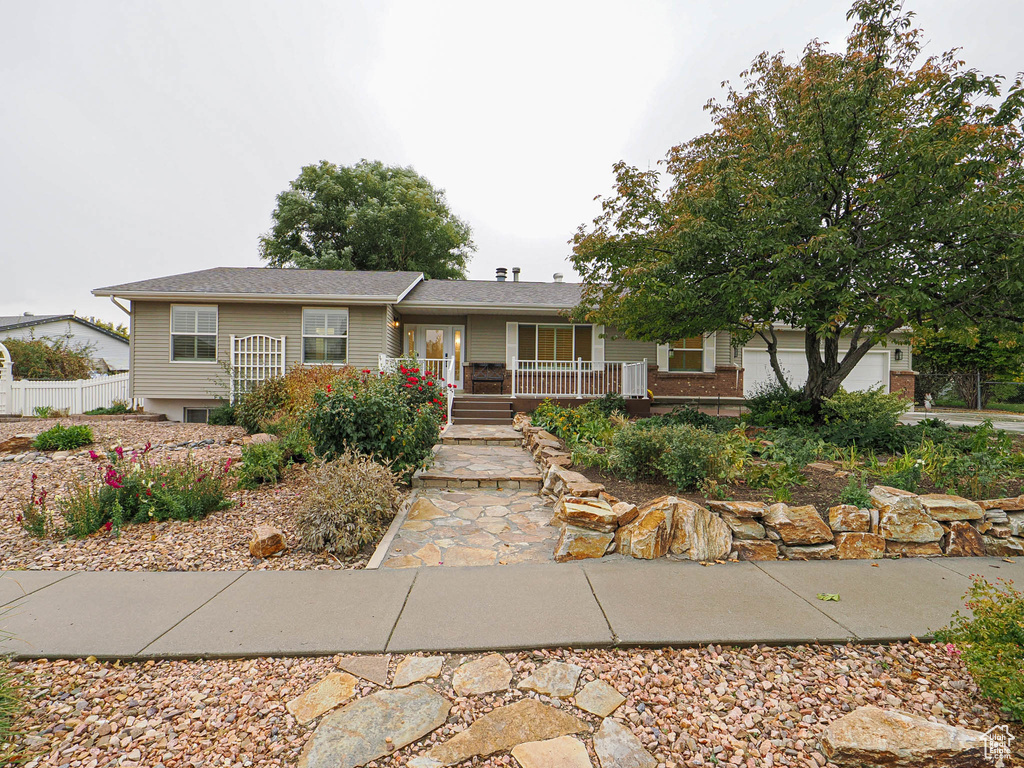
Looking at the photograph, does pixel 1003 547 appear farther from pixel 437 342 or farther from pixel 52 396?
pixel 52 396

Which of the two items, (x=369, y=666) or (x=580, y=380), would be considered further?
(x=580, y=380)

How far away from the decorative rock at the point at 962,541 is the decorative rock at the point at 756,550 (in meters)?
1.43

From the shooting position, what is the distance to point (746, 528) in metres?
3.32

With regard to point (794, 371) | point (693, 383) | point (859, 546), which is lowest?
point (859, 546)

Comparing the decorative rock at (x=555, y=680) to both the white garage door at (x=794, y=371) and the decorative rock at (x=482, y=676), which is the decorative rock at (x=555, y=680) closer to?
the decorative rock at (x=482, y=676)

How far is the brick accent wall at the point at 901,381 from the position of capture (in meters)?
14.1

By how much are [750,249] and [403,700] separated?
21.2 feet

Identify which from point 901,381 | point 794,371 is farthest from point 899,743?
point 901,381

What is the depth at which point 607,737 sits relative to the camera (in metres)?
1.66

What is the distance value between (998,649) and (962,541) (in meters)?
2.25

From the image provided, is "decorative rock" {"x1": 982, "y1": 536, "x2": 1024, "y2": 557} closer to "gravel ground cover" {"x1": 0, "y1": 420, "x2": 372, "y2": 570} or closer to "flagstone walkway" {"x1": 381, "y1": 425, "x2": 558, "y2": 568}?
"flagstone walkway" {"x1": 381, "y1": 425, "x2": 558, "y2": 568}

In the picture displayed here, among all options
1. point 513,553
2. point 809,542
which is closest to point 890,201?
point 809,542

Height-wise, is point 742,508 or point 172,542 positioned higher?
point 742,508

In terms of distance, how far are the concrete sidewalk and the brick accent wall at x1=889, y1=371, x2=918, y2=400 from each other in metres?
14.2
